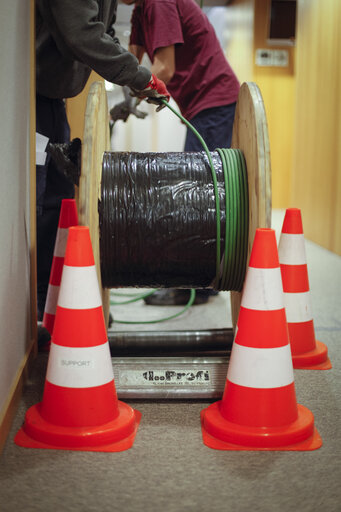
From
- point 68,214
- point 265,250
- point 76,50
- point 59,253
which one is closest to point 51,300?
point 59,253

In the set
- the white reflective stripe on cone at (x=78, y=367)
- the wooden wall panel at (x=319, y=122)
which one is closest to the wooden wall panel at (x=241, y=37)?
the wooden wall panel at (x=319, y=122)

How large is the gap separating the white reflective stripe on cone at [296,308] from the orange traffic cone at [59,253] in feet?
2.81

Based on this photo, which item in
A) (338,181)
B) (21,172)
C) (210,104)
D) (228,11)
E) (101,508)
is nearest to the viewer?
(101,508)

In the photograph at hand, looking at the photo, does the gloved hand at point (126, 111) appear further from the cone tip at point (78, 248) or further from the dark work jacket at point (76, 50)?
the cone tip at point (78, 248)

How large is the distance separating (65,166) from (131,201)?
277mm

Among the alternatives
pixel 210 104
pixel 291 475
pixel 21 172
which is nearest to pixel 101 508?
pixel 291 475

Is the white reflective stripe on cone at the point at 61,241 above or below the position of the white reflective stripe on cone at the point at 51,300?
above

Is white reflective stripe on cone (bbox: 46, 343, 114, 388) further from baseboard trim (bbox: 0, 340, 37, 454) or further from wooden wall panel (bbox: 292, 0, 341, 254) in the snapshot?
wooden wall panel (bbox: 292, 0, 341, 254)

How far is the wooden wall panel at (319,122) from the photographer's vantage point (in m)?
4.46

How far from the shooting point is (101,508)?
3.63ft

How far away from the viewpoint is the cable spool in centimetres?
170

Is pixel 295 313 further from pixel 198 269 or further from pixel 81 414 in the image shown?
pixel 81 414

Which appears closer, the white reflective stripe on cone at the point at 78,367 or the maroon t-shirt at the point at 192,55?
the white reflective stripe on cone at the point at 78,367

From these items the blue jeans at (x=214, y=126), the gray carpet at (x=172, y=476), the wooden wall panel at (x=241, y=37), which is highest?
the wooden wall panel at (x=241, y=37)
